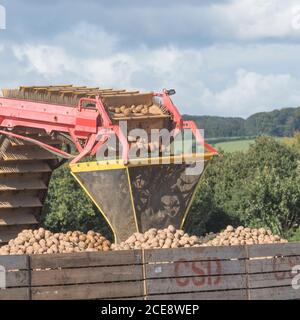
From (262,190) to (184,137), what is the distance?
66.3 ft

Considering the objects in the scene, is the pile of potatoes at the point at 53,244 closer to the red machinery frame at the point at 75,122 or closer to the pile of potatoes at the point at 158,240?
the pile of potatoes at the point at 158,240

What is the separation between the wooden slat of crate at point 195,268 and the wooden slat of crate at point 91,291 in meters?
0.26

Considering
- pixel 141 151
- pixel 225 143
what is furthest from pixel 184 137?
pixel 225 143

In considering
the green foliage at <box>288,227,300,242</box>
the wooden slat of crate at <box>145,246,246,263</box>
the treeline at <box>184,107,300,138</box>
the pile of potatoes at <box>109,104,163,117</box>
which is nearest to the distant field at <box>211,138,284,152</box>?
the treeline at <box>184,107,300,138</box>

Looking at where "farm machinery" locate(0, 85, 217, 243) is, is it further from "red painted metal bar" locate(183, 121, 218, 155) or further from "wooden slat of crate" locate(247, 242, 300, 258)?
"wooden slat of crate" locate(247, 242, 300, 258)

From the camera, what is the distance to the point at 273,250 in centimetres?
1378

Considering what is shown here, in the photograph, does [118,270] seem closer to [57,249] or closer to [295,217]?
[57,249]

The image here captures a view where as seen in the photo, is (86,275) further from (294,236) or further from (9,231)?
(294,236)

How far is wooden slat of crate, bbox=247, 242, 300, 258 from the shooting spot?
13539mm

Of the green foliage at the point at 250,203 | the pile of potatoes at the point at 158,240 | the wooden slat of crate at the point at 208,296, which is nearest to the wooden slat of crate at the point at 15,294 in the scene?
the wooden slat of crate at the point at 208,296

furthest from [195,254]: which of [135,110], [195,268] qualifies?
[135,110]

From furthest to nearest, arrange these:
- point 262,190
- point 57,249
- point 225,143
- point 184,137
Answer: point 225,143, point 262,190, point 184,137, point 57,249

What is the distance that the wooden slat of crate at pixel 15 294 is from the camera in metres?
11.6
